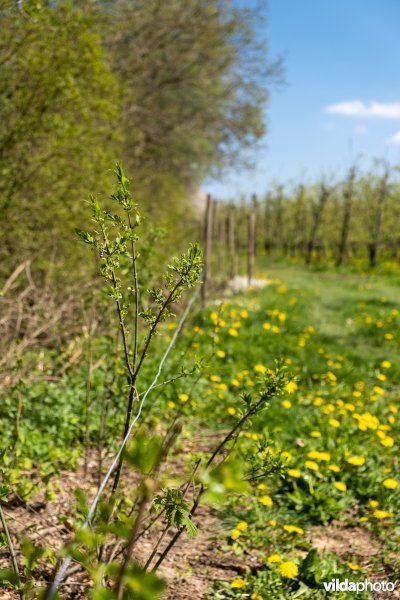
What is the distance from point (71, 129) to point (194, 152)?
38.6 ft

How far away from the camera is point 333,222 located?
34.0m

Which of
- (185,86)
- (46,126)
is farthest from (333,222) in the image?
(46,126)

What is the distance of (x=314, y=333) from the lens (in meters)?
7.79

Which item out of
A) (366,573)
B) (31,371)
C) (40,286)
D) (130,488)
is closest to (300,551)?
(366,573)

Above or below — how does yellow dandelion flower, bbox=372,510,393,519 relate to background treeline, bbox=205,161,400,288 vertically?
below

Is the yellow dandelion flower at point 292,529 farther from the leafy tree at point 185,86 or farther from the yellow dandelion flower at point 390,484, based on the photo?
the leafy tree at point 185,86

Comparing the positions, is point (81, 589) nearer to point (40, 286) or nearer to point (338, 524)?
point (338, 524)

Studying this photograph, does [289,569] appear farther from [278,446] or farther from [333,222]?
[333,222]

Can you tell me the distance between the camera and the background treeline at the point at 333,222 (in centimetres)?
2766

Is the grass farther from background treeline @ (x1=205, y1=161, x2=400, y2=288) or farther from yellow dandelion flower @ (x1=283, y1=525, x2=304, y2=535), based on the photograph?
background treeline @ (x1=205, y1=161, x2=400, y2=288)

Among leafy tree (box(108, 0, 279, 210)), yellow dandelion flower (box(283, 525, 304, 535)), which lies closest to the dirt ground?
yellow dandelion flower (box(283, 525, 304, 535))

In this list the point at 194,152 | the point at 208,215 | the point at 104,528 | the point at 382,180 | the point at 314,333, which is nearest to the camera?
the point at 104,528

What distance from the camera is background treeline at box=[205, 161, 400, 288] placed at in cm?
2766

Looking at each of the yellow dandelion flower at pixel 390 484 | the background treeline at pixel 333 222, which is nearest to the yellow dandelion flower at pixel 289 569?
the yellow dandelion flower at pixel 390 484
